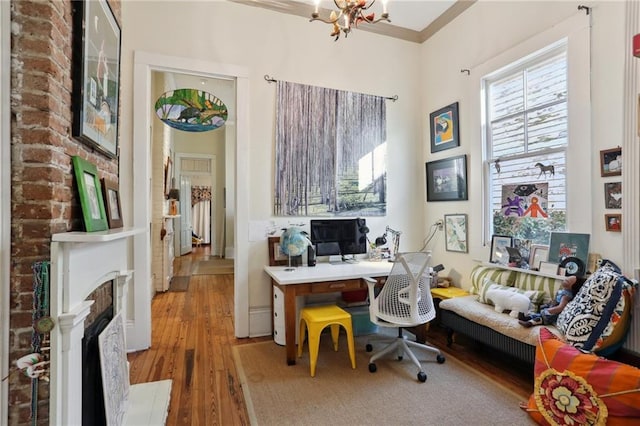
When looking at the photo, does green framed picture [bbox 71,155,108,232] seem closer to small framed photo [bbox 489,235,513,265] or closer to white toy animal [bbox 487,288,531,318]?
white toy animal [bbox 487,288,531,318]

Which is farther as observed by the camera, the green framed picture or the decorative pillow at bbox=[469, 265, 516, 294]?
the decorative pillow at bbox=[469, 265, 516, 294]

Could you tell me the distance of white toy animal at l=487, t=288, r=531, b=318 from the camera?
238 cm

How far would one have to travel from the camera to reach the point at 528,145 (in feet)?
9.17

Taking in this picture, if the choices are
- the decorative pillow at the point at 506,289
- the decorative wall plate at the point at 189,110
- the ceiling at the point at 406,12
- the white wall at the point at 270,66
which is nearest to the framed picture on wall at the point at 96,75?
the white wall at the point at 270,66

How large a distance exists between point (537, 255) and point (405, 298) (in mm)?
1223

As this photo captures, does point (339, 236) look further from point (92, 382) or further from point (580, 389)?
point (92, 382)

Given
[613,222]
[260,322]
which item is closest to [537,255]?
[613,222]

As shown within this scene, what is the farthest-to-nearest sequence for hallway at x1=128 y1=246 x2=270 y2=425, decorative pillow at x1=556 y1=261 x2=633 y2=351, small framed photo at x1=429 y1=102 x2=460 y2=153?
1. small framed photo at x1=429 y1=102 x2=460 y2=153
2. hallway at x1=128 y1=246 x2=270 y2=425
3. decorative pillow at x1=556 y1=261 x2=633 y2=351

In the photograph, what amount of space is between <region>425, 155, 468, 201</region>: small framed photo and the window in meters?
0.27

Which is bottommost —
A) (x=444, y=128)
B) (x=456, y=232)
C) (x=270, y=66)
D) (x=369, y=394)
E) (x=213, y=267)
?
(x=369, y=394)

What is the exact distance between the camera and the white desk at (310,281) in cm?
260

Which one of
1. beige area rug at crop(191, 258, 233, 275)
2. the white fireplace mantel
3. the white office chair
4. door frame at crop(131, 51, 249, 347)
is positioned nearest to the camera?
the white fireplace mantel

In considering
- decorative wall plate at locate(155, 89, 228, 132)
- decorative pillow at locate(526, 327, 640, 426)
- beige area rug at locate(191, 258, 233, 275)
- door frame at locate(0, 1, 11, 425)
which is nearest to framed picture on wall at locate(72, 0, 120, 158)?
door frame at locate(0, 1, 11, 425)

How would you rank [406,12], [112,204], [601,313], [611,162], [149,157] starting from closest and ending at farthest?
[601,313]
[112,204]
[611,162]
[149,157]
[406,12]
